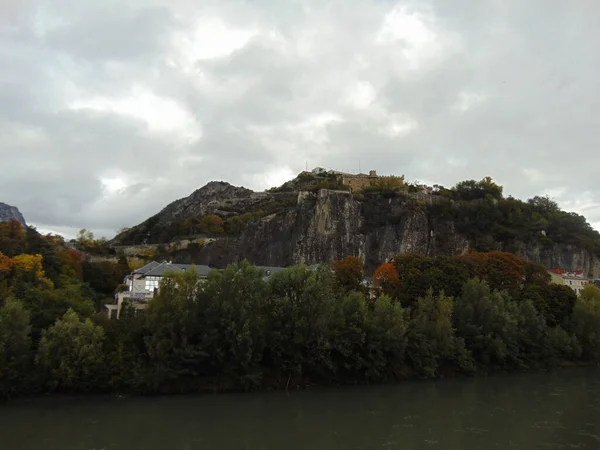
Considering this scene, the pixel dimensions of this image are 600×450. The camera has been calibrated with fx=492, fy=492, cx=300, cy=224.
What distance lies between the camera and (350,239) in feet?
303

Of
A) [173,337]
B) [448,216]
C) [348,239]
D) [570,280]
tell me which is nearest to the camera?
[173,337]

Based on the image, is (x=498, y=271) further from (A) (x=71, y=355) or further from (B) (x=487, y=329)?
(A) (x=71, y=355)

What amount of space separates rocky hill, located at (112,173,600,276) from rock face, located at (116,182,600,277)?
0.61 ft

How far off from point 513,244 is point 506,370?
59.0 metres

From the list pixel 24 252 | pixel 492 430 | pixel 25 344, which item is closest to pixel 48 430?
pixel 25 344

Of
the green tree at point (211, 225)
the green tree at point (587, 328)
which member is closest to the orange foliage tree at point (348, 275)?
the green tree at point (587, 328)

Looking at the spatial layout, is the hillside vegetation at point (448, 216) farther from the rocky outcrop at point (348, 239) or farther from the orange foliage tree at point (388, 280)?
the orange foliage tree at point (388, 280)

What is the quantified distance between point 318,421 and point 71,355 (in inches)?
613

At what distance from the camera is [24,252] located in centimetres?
5284

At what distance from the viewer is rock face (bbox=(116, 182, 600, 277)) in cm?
9212

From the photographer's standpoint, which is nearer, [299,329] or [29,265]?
[299,329]

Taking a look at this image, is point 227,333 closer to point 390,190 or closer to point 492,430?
point 492,430

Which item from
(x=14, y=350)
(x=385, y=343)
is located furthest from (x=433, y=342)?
→ (x=14, y=350)

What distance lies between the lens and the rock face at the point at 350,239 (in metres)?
92.1
